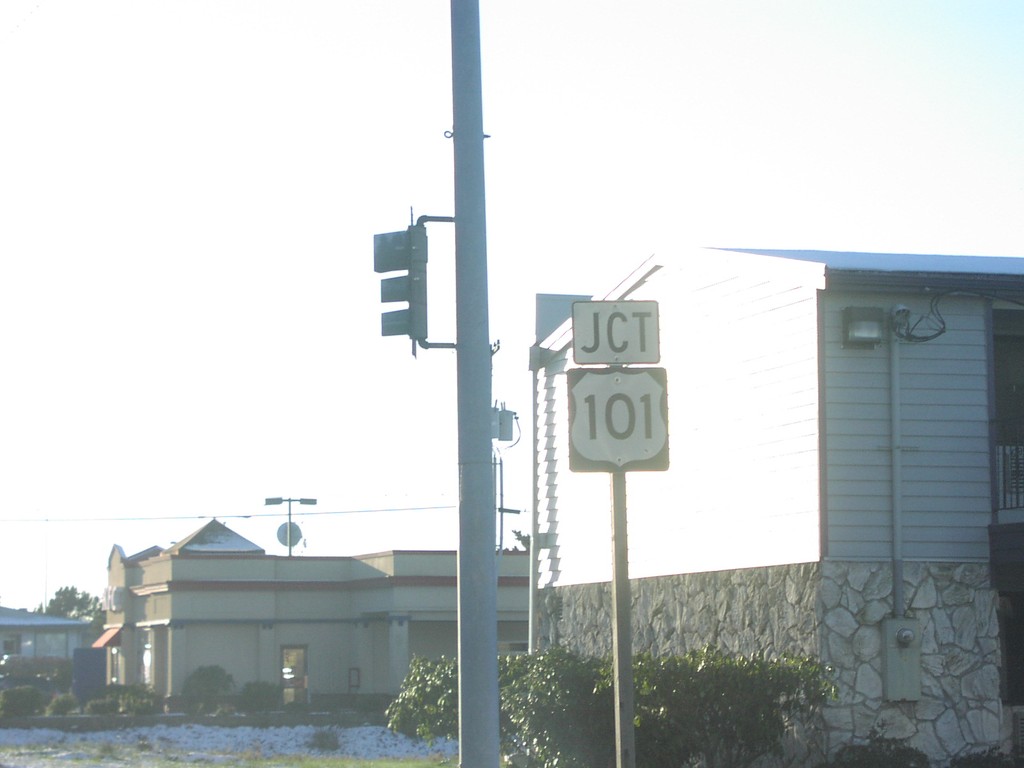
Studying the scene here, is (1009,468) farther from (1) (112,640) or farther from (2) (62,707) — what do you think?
(1) (112,640)

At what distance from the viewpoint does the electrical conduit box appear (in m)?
15.0

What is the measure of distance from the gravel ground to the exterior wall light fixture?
49.7 ft

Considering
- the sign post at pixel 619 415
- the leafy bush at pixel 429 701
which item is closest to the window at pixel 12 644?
the leafy bush at pixel 429 701

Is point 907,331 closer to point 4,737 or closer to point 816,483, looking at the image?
point 816,483

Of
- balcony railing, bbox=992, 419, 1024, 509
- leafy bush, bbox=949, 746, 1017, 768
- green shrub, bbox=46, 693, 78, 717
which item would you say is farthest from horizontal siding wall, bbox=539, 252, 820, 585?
green shrub, bbox=46, 693, 78, 717

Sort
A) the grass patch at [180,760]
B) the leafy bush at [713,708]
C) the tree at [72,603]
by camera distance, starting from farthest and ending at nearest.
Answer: the tree at [72,603]
the grass patch at [180,760]
the leafy bush at [713,708]

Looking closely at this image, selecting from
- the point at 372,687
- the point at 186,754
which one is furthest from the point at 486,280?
the point at 372,687

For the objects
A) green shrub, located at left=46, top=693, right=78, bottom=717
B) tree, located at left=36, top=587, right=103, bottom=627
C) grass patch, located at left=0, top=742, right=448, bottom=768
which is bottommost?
tree, located at left=36, top=587, right=103, bottom=627

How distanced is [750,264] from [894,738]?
550cm

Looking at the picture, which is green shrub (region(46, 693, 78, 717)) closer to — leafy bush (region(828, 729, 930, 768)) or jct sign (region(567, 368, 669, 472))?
leafy bush (region(828, 729, 930, 768))

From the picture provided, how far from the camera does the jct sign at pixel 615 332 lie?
334 inches

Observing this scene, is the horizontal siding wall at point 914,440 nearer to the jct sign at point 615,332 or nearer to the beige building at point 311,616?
the jct sign at point 615,332

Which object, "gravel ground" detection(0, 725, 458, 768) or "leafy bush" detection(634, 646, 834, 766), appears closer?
"leafy bush" detection(634, 646, 834, 766)

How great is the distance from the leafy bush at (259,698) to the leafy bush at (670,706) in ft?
99.2
